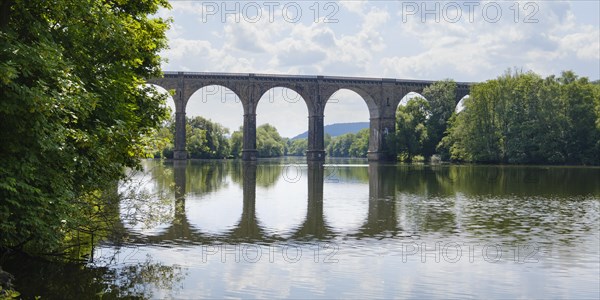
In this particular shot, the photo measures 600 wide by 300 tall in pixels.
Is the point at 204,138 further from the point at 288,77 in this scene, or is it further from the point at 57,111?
the point at 57,111

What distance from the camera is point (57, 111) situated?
7.88 m

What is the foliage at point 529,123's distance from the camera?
225ft

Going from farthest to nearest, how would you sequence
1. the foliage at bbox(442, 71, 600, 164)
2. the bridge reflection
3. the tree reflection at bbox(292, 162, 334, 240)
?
the foliage at bbox(442, 71, 600, 164) → the tree reflection at bbox(292, 162, 334, 240) → the bridge reflection

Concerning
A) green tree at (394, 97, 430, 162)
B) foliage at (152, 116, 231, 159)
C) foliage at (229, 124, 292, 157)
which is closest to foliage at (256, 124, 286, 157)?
foliage at (229, 124, 292, 157)

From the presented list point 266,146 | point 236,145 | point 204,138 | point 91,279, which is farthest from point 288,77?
point 91,279

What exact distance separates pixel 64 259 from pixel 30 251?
0.92 metres

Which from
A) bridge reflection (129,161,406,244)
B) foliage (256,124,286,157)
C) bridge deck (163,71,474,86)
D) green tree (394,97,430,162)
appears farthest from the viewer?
foliage (256,124,286,157)

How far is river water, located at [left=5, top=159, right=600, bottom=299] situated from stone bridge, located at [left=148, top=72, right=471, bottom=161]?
178 ft

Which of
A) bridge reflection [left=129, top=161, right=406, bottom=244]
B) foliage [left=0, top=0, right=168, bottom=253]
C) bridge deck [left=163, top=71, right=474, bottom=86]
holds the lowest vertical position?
bridge reflection [left=129, top=161, right=406, bottom=244]

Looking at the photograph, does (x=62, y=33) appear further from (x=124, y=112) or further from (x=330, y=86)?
(x=330, y=86)

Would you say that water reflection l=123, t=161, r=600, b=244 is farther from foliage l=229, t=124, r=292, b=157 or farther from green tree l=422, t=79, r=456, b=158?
foliage l=229, t=124, r=292, b=157

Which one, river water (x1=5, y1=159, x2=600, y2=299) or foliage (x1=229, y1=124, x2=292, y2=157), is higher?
foliage (x1=229, y1=124, x2=292, y2=157)

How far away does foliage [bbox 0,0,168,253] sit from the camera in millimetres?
7781

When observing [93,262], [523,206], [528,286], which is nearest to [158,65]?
[93,262]
